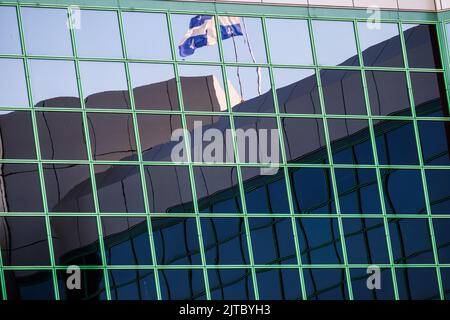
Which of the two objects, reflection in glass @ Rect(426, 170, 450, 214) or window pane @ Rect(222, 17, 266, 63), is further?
reflection in glass @ Rect(426, 170, 450, 214)

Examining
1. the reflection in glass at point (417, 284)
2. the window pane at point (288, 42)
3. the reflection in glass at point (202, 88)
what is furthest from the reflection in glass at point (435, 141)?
the reflection in glass at point (202, 88)

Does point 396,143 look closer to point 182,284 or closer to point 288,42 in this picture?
point 288,42

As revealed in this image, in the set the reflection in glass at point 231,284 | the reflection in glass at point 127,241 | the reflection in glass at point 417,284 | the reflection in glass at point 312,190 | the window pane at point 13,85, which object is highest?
the window pane at point 13,85

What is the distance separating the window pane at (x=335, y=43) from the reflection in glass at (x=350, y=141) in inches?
79.3

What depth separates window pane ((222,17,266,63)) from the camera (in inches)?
1911

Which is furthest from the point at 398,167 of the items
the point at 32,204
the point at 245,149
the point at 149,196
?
the point at 32,204

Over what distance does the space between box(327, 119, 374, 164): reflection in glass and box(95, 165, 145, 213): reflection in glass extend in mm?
6616

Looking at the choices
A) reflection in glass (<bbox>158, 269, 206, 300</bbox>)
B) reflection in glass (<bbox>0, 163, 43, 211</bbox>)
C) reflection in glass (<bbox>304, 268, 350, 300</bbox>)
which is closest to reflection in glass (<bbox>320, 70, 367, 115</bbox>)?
reflection in glass (<bbox>304, 268, 350, 300</bbox>)

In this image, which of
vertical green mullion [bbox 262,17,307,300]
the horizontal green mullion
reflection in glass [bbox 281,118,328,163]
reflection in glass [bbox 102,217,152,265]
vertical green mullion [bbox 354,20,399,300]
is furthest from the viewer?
reflection in glass [bbox 281,118,328,163]

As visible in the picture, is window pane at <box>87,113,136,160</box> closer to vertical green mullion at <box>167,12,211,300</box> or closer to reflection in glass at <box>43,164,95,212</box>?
reflection in glass at <box>43,164,95,212</box>

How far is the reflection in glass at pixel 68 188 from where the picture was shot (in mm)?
45750

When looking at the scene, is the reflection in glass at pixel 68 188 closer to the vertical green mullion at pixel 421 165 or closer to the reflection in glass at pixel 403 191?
the reflection in glass at pixel 403 191

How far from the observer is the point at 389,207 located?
48.5m
